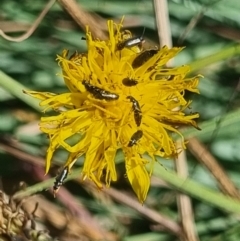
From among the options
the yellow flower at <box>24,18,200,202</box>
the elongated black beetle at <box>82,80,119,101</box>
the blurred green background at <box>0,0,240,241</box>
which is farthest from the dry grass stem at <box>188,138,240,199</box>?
the elongated black beetle at <box>82,80,119,101</box>

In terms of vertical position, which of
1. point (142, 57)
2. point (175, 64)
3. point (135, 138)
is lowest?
point (135, 138)

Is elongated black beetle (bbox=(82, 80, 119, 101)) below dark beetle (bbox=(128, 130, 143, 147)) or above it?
A: above

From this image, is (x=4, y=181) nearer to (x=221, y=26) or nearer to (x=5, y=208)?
(x=5, y=208)

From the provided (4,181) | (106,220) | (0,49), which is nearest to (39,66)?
(0,49)

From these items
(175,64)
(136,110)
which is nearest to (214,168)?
(175,64)

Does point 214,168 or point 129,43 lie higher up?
point 129,43

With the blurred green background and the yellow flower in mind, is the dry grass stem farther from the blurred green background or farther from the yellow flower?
the yellow flower

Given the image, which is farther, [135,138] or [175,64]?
[175,64]

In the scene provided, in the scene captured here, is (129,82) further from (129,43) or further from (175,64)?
(175,64)
